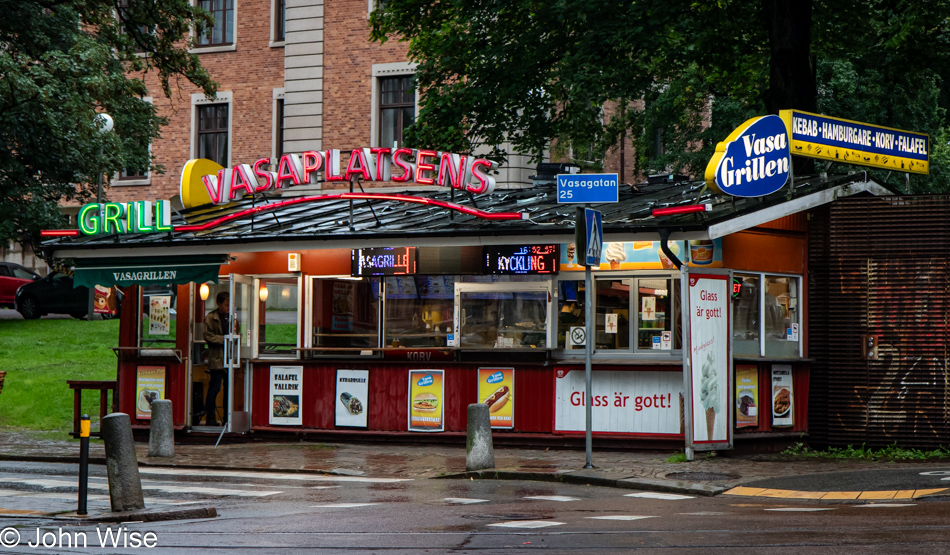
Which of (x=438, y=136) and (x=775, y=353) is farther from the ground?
(x=438, y=136)

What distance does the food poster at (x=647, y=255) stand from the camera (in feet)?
50.6

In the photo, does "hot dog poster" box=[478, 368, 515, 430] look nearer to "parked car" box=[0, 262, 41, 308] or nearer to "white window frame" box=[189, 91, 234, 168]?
"white window frame" box=[189, 91, 234, 168]

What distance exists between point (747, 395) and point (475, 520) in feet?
24.8

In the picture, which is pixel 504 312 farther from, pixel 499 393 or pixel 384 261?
pixel 384 261

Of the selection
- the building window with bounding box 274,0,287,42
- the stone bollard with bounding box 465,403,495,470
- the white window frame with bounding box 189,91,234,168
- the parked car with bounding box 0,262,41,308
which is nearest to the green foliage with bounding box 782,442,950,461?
the stone bollard with bounding box 465,403,495,470

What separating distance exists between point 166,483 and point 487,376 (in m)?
5.44

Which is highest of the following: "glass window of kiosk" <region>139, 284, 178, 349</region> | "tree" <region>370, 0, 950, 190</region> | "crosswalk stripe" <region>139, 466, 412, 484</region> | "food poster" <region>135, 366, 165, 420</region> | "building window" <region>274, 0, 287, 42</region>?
"building window" <region>274, 0, 287, 42</region>

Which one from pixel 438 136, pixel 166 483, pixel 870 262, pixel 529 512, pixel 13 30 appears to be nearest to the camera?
pixel 529 512

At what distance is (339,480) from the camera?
1326 centimetres

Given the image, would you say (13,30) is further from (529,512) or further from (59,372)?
(529,512)

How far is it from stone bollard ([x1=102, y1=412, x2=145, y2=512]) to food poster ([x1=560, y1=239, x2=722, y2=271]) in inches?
278

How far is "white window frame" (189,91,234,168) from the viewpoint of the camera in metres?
39.1

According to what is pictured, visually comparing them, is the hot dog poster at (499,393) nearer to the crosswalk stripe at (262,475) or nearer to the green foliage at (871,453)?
the crosswalk stripe at (262,475)

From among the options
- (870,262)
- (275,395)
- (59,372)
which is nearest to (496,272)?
(275,395)
